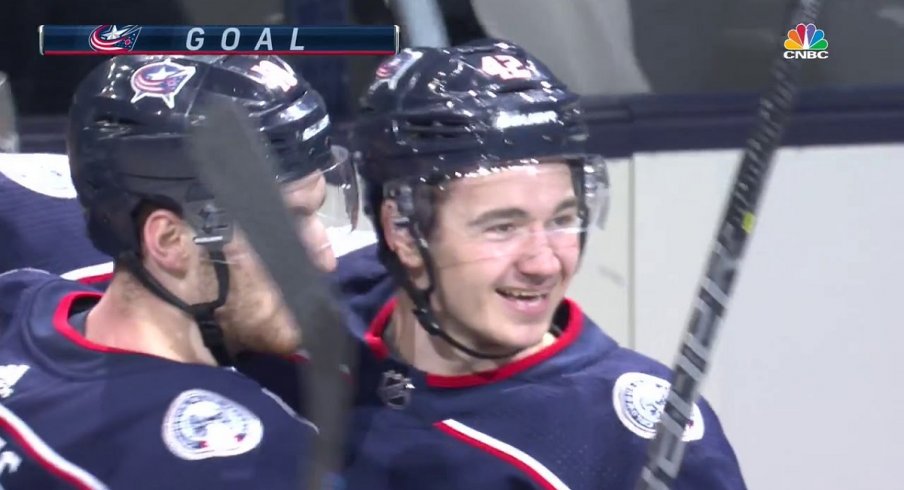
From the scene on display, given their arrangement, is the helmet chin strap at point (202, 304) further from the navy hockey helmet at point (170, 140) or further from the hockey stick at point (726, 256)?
the hockey stick at point (726, 256)

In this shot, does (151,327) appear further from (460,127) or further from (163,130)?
(460,127)

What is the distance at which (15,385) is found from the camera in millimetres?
1228

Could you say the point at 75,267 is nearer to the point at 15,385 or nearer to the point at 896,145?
the point at 15,385

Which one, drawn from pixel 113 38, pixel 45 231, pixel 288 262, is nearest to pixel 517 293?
pixel 288 262

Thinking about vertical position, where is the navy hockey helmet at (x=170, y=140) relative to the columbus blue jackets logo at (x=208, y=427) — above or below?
above

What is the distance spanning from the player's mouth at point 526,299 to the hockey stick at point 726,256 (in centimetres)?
28

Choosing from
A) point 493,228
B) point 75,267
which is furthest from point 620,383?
point 75,267

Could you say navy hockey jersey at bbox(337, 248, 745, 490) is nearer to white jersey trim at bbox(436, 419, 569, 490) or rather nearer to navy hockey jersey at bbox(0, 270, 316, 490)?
white jersey trim at bbox(436, 419, 569, 490)

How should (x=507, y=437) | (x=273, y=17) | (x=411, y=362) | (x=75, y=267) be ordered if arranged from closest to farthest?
(x=507, y=437), (x=411, y=362), (x=75, y=267), (x=273, y=17)

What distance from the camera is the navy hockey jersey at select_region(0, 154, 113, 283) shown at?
157 centimetres

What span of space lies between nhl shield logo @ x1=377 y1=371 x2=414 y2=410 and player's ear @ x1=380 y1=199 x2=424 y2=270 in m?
0.10

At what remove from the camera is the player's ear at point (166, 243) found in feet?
4.03

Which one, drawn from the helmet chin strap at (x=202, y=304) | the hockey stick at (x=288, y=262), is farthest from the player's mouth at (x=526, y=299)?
the hockey stick at (x=288, y=262)

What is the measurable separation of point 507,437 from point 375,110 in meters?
0.30
